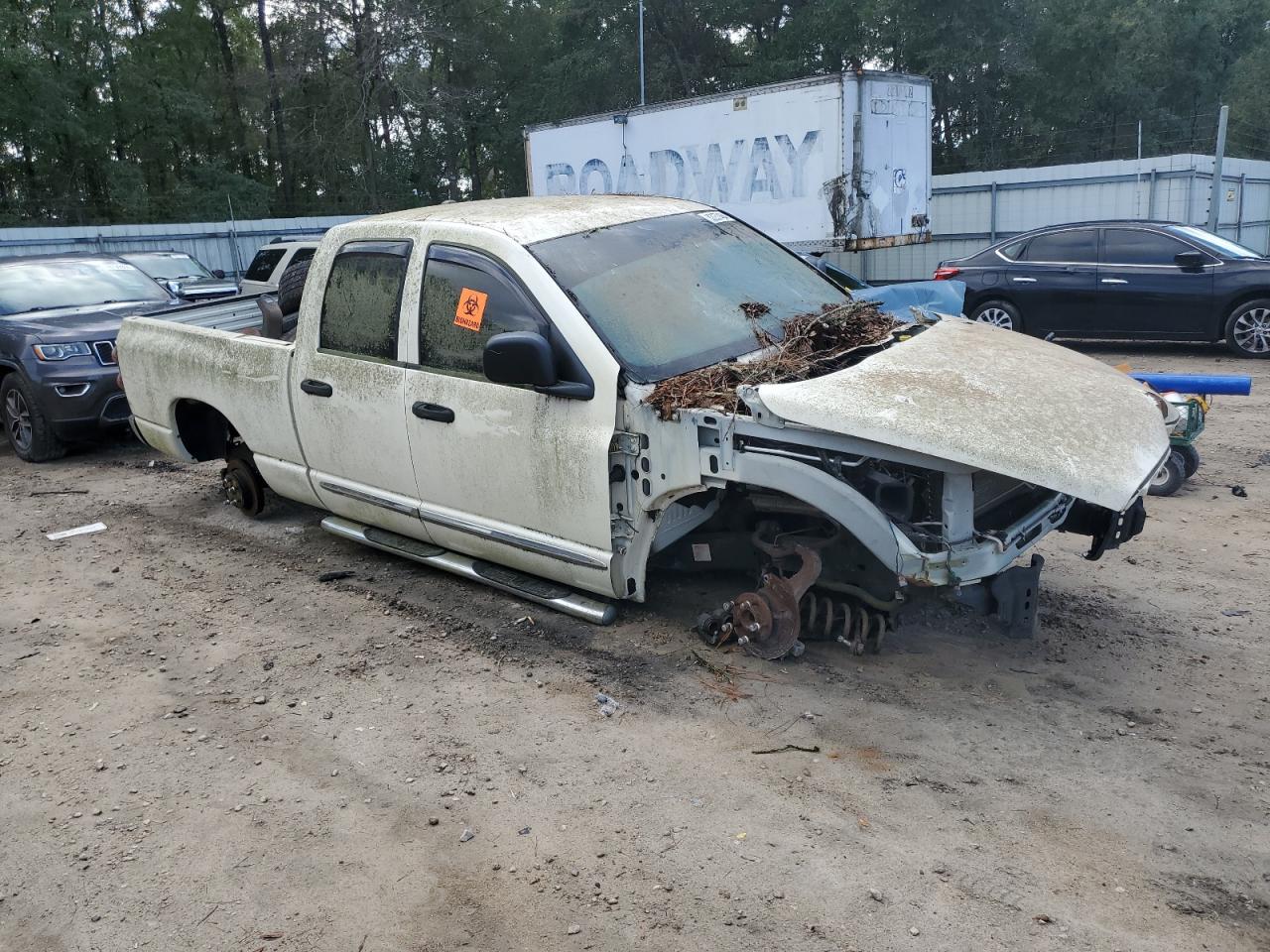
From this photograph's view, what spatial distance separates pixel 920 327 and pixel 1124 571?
1.72m

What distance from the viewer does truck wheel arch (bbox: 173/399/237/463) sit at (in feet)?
21.7

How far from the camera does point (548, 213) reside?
484 centimetres

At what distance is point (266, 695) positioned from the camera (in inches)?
171

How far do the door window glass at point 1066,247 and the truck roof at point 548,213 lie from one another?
8204 millimetres

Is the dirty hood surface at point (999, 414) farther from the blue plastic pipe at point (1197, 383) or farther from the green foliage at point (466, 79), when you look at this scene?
the green foliage at point (466, 79)

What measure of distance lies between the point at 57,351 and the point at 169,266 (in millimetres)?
5160

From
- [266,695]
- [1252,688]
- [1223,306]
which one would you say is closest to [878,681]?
[1252,688]

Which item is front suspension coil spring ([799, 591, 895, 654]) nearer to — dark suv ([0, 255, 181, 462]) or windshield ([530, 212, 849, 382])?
windshield ([530, 212, 849, 382])

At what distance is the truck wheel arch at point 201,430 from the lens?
21.7 ft

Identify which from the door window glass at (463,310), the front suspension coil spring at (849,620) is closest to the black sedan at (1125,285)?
the front suspension coil spring at (849,620)

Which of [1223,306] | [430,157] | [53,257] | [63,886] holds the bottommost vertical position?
[63,886]

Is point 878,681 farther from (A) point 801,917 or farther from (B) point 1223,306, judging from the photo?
(B) point 1223,306

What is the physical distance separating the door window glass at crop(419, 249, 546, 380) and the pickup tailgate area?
121cm

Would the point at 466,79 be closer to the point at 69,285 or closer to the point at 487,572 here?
the point at 69,285
